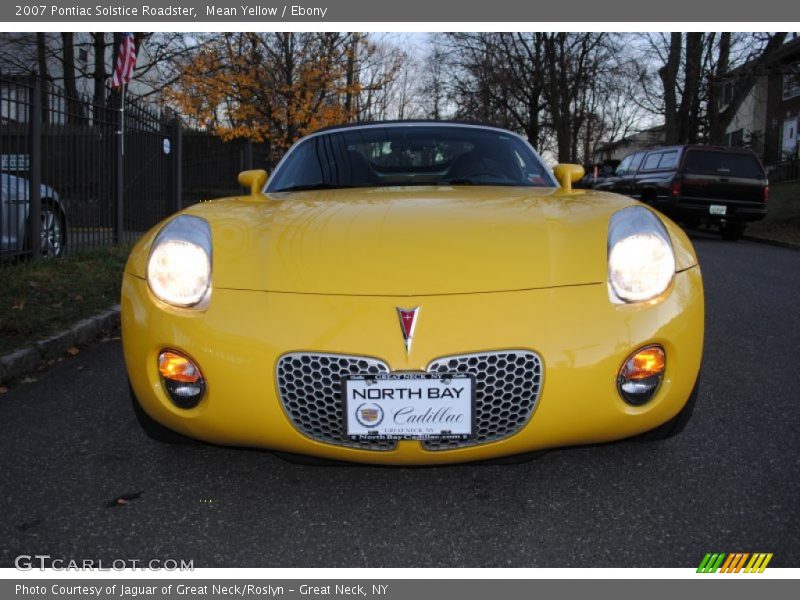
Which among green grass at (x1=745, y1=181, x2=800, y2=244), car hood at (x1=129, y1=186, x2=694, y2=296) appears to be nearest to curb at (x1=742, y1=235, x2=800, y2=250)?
green grass at (x1=745, y1=181, x2=800, y2=244)

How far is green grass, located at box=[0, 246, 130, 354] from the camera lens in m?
4.09

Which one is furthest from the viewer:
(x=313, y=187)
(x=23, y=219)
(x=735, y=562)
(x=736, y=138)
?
(x=736, y=138)

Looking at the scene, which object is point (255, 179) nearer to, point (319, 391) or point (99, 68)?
point (319, 391)

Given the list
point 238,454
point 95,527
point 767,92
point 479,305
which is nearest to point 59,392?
point 238,454

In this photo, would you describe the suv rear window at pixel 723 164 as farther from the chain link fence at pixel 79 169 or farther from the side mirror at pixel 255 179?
the side mirror at pixel 255 179

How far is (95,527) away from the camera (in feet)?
6.54

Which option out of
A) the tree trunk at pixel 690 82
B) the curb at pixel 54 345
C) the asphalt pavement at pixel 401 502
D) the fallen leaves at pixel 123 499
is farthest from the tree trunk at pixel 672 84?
the fallen leaves at pixel 123 499

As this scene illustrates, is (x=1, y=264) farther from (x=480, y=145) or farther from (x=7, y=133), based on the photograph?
(x=480, y=145)

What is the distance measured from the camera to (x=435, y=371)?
1.90m

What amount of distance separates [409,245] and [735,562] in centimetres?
129

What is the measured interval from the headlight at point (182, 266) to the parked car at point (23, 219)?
180 inches

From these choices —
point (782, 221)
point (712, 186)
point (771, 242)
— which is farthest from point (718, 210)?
point (782, 221)

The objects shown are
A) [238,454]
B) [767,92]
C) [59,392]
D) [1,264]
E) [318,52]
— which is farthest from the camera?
[767,92]

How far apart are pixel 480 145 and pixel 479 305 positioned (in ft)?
5.73
